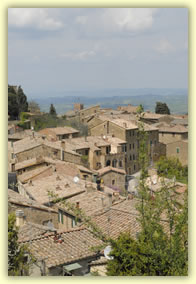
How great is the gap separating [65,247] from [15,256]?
1140 millimetres

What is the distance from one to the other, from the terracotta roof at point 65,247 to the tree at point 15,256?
369 mm

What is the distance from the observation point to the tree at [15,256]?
5.59m

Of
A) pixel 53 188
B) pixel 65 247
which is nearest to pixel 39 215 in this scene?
pixel 53 188

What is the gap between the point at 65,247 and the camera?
664 cm

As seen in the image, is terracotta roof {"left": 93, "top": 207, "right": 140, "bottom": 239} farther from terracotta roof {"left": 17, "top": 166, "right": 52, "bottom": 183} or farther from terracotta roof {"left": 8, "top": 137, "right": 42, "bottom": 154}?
terracotta roof {"left": 8, "top": 137, "right": 42, "bottom": 154}

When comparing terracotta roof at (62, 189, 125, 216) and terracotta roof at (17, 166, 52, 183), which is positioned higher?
terracotta roof at (62, 189, 125, 216)

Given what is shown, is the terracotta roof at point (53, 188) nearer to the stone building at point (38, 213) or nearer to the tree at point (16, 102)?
the stone building at point (38, 213)

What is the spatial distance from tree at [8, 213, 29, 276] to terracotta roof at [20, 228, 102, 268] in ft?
1.21

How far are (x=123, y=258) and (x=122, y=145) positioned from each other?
71.2 ft

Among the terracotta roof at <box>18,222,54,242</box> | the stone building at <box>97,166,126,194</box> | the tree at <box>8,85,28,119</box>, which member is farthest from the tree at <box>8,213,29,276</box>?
the tree at <box>8,85,28,119</box>

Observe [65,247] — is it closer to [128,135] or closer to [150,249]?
[150,249]

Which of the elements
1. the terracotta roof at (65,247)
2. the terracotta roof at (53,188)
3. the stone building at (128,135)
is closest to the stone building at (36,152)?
the terracotta roof at (53,188)

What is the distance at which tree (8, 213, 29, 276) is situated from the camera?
5590 mm

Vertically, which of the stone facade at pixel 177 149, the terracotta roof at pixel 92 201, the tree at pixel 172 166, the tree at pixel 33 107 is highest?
the tree at pixel 33 107
